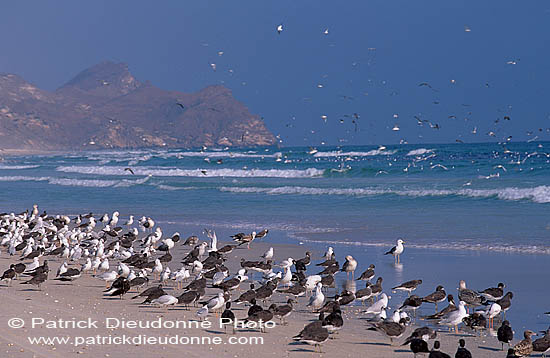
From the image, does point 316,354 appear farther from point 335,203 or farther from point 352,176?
point 352,176

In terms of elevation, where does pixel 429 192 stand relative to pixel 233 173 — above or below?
above

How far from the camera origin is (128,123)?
554 feet

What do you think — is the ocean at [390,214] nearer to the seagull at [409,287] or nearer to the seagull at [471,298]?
the seagull at [409,287]

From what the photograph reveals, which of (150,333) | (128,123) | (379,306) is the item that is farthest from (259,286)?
(128,123)

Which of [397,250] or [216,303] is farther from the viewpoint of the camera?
[397,250]

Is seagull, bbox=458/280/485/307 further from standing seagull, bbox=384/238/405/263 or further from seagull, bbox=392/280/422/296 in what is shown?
standing seagull, bbox=384/238/405/263

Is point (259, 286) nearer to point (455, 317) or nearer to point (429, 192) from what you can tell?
point (455, 317)

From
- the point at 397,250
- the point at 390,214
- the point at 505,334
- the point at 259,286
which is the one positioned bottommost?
the point at 390,214

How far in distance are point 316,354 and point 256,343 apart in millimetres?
768

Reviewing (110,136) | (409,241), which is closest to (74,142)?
(110,136)

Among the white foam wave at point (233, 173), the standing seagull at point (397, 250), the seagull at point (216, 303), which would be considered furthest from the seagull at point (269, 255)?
the white foam wave at point (233, 173)

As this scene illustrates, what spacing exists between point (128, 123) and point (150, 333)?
536 ft

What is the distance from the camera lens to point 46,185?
41781 mm

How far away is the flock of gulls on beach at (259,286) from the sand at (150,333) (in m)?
0.15
